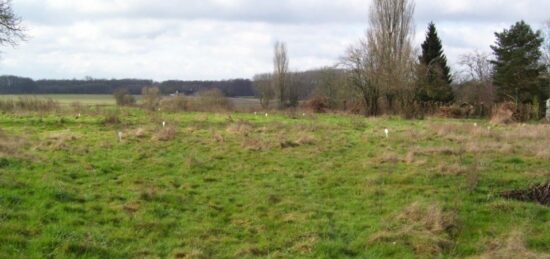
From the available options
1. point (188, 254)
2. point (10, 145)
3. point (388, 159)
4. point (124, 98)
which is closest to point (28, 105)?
point (124, 98)

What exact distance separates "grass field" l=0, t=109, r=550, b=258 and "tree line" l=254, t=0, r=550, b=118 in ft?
74.2

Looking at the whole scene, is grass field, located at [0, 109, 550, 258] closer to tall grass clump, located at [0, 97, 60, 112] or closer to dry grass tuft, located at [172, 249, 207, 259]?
dry grass tuft, located at [172, 249, 207, 259]

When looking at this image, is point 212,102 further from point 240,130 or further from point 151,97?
point 240,130

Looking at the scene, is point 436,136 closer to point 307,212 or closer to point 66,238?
point 307,212

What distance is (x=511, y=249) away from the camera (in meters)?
6.87

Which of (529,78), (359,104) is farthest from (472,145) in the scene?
(529,78)

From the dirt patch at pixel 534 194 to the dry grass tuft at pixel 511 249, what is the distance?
7.00ft

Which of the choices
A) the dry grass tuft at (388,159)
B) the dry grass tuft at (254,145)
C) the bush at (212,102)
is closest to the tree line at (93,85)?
the bush at (212,102)

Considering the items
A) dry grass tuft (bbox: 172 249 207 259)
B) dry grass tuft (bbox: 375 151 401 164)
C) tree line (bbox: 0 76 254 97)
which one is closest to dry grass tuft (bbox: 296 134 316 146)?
dry grass tuft (bbox: 375 151 401 164)

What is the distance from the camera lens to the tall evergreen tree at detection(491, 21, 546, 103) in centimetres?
4484

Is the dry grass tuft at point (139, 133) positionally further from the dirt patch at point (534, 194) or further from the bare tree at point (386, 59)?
the bare tree at point (386, 59)

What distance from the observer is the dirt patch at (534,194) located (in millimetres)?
9319

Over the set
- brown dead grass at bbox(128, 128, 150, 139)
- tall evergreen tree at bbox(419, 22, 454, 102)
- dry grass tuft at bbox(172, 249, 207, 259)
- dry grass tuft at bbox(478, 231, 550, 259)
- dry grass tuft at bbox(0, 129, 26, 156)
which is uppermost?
tall evergreen tree at bbox(419, 22, 454, 102)

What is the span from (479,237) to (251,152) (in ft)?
28.7
